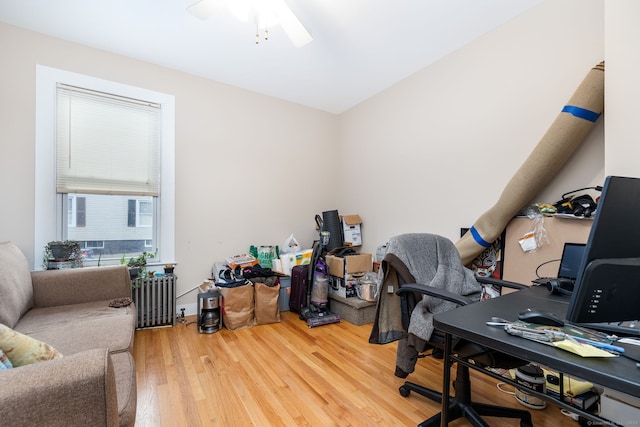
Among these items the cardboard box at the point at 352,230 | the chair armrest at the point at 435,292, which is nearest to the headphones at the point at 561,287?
the chair armrest at the point at 435,292

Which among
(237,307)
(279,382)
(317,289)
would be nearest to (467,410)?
(279,382)

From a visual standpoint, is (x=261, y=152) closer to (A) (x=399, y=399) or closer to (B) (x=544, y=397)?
(A) (x=399, y=399)

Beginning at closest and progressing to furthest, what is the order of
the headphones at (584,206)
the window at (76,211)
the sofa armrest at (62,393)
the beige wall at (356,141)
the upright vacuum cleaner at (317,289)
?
1. the sofa armrest at (62,393)
2. the headphones at (584,206)
3. the beige wall at (356,141)
4. the window at (76,211)
5. the upright vacuum cleaner at (317,289)

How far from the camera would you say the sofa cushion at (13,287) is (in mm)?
1644

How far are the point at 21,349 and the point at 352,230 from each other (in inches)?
122

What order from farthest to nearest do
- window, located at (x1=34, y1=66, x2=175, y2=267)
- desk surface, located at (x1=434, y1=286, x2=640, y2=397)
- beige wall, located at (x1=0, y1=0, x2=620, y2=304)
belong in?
window, located at (x1=34, y1=66, x2=175, y2=267), beige wall, located at (x1=0, y1=0, x2=620, y2=304), desk surface, located at (x1=434, y1=286, x2=640, y2=397)

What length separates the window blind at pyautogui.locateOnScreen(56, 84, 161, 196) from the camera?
8.51ft

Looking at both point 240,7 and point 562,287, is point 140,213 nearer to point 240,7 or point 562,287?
point 240,7

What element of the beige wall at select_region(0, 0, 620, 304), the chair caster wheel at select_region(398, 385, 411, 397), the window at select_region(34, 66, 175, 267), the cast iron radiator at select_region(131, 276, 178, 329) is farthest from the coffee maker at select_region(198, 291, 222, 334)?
the chair caster wheel at select_region(398, 385, 411, 397)

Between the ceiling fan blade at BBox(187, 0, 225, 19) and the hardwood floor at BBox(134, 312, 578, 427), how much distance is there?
8.25ft

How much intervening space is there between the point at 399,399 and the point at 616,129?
6.36 feet

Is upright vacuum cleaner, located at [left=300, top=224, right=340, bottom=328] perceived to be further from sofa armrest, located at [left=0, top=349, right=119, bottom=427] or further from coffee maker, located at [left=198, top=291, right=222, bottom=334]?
sofa armrest, located at [left=0, top=349, right=119, bottom=427]

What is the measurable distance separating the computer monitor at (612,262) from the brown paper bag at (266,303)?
2.58 metres

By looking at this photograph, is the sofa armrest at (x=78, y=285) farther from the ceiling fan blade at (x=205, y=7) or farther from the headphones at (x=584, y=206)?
the headphones at (x=584, y=206)
